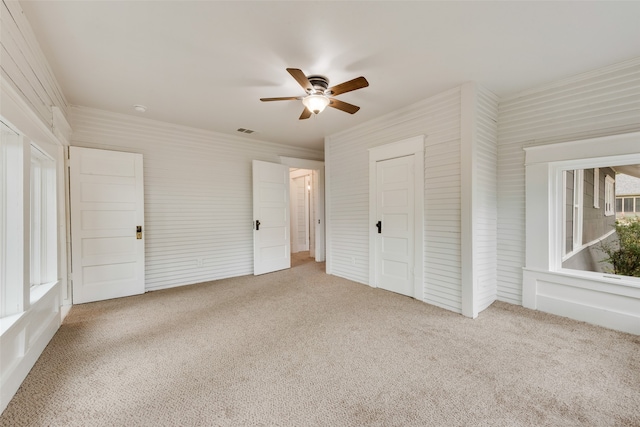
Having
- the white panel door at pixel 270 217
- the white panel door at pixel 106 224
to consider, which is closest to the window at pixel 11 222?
the white panel door at pixel 106 224

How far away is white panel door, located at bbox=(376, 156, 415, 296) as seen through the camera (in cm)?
365

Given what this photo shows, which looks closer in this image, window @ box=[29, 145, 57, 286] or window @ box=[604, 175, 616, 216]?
window @ box=[29, 145, 57, 286]

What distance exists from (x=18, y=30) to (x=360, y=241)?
4.18m

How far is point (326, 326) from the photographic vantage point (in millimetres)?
2783

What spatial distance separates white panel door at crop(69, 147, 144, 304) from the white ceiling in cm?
84

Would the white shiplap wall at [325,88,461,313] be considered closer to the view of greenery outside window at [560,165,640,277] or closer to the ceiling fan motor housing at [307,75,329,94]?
the view of greenery outside window at [560,165,640,277]

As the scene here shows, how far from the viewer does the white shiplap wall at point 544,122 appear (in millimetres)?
2570

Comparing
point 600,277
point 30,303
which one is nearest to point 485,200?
point 600,277

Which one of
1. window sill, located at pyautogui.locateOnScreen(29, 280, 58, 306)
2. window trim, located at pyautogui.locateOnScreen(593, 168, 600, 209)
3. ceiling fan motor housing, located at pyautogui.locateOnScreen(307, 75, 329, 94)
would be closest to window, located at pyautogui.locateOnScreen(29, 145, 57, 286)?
window sill, located at pyautogui.locateOnScreen(29, 280, 58, 306)

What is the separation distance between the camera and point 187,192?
439 centimetres

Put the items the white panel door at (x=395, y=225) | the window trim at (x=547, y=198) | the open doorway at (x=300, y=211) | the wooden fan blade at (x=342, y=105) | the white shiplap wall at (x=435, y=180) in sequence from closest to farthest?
1. the wooden fan blade at (x=342, y=105)
2. the window trim at (x=547, y=198)
3. the white shiplap wall at (x=435, y=180)
4. the white panel door at (x=395, y=225)
5. the open doorway at (x=300, y=211)

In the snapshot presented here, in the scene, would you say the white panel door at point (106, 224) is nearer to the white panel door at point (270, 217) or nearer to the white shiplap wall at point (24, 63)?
the white shiplap wall at point (24, 63)

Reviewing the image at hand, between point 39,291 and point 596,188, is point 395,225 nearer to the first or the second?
point 596,188

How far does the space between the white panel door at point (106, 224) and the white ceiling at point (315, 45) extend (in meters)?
0.84
